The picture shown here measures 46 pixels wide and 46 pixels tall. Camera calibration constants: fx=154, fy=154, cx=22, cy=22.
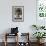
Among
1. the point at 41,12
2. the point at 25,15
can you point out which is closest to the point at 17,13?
the point at 25,15

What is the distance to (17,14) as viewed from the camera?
7.21m

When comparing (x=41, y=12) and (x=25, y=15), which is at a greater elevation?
(x=41, y=12)

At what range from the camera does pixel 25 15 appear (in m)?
7.23

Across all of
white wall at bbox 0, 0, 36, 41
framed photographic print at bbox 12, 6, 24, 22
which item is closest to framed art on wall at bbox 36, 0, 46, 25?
white wall at bbox 0, 0, 36, 41

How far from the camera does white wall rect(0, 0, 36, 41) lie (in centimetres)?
717

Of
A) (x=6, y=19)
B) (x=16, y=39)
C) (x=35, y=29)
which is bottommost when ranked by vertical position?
(x=16, y=39)

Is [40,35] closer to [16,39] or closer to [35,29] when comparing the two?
[35,29]

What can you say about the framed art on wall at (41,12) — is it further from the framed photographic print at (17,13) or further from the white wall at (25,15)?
the framed photographic print at (17,13)

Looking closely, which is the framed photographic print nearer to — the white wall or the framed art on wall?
the white wall

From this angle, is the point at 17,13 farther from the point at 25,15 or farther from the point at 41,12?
the point at 41,12

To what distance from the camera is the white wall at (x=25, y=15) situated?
7.17 meters

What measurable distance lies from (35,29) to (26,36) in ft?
1.79

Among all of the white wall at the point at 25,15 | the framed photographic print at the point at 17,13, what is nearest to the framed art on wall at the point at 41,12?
the white wall at the point at 25,15

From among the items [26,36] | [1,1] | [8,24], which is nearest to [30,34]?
[26,36]
